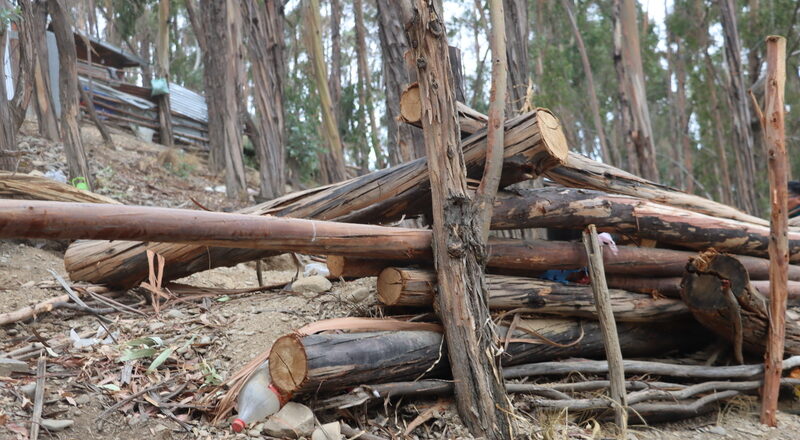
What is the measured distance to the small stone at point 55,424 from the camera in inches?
109

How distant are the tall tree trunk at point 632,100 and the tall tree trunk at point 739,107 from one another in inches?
84.4

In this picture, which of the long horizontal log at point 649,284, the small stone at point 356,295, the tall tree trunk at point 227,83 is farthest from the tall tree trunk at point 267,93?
the long horizontal log at point 649,284

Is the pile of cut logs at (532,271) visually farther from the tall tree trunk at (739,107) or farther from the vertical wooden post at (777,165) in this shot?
the tall tree trunk at (739,107)

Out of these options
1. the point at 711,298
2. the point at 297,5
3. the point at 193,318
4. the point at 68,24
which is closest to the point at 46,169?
the point at 68,24

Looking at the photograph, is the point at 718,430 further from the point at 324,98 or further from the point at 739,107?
the point at 739,107

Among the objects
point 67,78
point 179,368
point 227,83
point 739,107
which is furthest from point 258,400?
point 739,107

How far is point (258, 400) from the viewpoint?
3088mm

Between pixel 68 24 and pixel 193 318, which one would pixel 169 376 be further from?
pixel 68 24

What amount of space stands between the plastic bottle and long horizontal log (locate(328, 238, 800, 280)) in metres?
1.03

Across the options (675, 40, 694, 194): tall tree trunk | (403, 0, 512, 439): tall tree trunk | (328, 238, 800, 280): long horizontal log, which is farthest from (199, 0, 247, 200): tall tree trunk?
(675, 40, 694, 194): tall tree trunk

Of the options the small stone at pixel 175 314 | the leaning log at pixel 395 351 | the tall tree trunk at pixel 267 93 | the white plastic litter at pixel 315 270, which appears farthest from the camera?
the tall tree trunk at pixel 267 93

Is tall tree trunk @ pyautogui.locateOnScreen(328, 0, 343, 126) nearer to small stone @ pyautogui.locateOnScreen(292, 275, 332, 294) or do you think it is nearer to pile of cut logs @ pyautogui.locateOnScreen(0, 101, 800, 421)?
small stone @ pyautogui.locateOnScreen(292, 275, 332, 294)

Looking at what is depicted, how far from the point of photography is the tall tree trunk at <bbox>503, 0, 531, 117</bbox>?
602 centimetres

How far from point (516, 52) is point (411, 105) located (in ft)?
9.44
